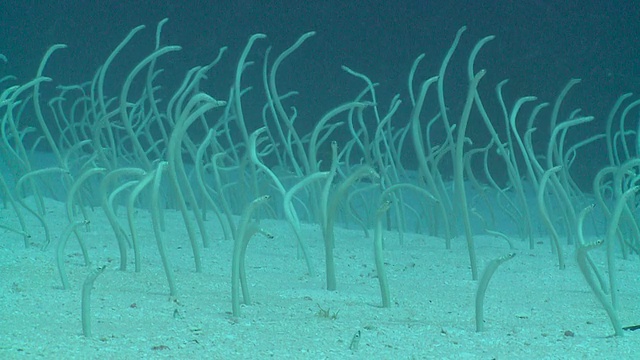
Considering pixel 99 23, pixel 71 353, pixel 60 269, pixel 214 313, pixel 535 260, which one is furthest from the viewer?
pixel 99 23

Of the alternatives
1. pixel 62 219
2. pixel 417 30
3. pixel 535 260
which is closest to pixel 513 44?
pixel 417 30

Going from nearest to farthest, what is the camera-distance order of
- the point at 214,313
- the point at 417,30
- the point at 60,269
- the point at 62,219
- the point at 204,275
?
the point at 214,313 < the point at 60,269 < the point at 204,275 < the point at 62,219 < the point at 417,30

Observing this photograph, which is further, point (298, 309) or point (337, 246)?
point (337, 246)

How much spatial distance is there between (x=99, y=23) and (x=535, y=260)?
617 centimetres

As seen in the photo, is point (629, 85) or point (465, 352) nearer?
point (465, 352)

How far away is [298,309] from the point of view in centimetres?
136

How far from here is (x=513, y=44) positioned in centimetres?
538

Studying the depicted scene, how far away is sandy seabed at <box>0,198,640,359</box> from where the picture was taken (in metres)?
1.06

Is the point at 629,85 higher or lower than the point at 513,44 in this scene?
lower

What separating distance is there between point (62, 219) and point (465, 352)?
1940 mm

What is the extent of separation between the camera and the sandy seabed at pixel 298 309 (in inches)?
41.8


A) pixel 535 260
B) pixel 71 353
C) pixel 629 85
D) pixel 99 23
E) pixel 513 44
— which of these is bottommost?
pixel 71 353

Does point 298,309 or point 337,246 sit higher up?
point 337,246

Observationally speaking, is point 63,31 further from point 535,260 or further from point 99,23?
point 535,260
